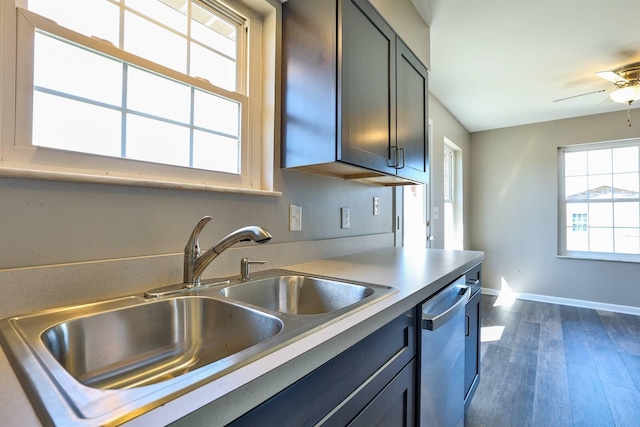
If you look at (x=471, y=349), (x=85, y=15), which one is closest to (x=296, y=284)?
(x=85, y=15)

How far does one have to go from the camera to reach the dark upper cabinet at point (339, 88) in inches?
47.0

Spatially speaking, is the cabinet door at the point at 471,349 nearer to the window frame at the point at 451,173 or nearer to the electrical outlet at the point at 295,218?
the electrical outlet at the point at 295,218

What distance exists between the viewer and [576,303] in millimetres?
3857

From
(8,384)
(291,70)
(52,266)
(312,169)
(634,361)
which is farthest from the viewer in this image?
(634,361)

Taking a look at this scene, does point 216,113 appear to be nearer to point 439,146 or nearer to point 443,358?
point 443,358

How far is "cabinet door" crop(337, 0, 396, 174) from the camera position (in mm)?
1215

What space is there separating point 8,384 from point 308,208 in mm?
1180

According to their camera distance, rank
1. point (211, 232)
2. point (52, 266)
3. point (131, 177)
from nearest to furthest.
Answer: point (52, 266)
point (131, 177)
point (211, 232)

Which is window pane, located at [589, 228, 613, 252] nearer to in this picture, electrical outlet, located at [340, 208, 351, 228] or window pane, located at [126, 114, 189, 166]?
electrical outlet, located at [340, 208, 351, 228]

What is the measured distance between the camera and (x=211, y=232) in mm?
1093

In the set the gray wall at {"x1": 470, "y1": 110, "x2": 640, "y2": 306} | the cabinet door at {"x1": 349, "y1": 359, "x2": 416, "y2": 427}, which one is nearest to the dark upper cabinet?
the cabinet door at {"x1": 349, "y1": 359, "x2": 416, "y2": 427}

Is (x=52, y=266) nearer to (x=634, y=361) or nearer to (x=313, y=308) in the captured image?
(x=313, y=308)

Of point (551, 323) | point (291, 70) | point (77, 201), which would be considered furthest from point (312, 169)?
point (551, 323)

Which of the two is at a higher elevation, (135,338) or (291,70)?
(291,70)
